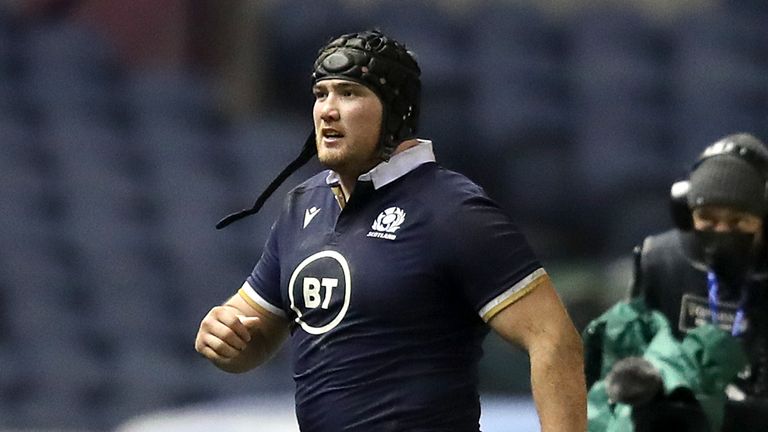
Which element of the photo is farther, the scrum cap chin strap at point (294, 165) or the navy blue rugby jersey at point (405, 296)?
the scrum cap chin strap at point (294, 165)

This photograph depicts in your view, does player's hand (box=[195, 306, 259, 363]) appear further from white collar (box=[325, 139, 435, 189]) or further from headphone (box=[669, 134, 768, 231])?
headphone (box=[669, 134, 768, 231])

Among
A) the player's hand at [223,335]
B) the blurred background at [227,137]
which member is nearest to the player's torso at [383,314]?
the player's hand at [223,335]

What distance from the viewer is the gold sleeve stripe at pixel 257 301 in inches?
143

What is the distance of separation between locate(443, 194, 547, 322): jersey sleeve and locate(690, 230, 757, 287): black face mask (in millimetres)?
1070

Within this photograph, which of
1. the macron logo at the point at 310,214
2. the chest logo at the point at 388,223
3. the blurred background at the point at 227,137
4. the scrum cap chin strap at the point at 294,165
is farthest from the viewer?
the blurred background at the point at 227,137

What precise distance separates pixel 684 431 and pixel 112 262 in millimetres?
5242

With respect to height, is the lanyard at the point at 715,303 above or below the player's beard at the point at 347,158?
below

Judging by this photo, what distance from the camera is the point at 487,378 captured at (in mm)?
7785

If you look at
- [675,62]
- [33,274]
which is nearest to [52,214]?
[33,274]

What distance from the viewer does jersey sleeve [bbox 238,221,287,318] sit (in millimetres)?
3623

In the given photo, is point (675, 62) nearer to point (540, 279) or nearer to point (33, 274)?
point (33, 274)

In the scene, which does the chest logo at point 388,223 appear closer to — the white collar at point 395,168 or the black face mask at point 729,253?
the white collar at point 395,168

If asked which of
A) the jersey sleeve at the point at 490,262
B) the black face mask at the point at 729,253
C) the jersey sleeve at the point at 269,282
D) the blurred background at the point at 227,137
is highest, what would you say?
the blurred background at the point at 227,137

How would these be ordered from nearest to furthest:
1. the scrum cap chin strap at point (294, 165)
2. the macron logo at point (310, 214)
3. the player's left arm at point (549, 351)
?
the player's left arm at point (549, 351) → the macron logo at point (310, 214) → the scrum cap chin strap at point (294, 165)
